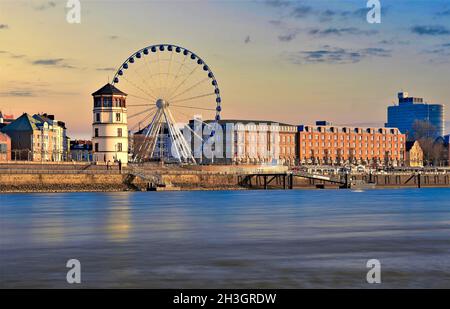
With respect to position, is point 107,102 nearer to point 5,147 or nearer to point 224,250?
point 5,147

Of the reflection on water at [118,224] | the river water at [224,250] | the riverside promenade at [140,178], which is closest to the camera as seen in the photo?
the river water at [224,250]

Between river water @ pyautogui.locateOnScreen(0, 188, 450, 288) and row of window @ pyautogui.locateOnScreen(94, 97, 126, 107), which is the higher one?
row of window @ pyautogui.locateOnScreen(94, 97, 126, 107)

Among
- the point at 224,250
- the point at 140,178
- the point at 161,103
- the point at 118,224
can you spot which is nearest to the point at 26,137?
the point at 140,178

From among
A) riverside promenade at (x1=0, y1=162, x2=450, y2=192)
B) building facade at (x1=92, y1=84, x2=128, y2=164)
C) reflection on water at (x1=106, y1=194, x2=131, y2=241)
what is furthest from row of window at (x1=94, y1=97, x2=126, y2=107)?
reflection on water at (x1=106, y1=194, x2=131, y2=241)

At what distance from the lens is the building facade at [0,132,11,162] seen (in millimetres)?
152625

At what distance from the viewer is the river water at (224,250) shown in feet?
89.7

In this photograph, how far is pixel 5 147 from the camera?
155000mm

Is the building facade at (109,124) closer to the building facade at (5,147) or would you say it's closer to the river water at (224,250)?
the building facade at (5,147)

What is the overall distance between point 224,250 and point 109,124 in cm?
9952

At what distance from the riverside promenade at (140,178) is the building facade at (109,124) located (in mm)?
4651

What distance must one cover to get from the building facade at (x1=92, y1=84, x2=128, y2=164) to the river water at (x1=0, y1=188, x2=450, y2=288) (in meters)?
74.2

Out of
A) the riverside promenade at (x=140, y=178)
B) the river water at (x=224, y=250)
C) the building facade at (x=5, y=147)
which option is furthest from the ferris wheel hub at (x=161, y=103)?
the river water at (x=224, y=250)

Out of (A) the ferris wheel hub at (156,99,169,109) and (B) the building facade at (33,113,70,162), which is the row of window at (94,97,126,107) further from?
(B) the building facade at (33,113,70,162)

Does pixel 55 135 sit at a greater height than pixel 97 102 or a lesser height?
lesser
